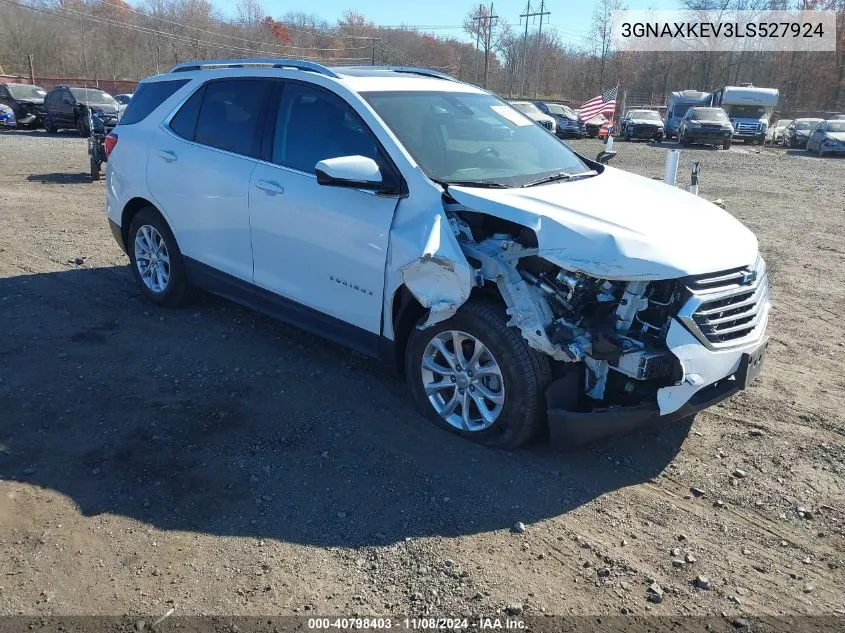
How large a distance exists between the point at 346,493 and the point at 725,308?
7.11 feet

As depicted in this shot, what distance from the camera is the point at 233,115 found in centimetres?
511

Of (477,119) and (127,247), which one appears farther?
(127,247)

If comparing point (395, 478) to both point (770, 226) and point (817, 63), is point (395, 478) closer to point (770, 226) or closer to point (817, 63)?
point (770, 226)

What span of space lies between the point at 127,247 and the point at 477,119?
11.3 feet

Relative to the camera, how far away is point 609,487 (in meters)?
3.65

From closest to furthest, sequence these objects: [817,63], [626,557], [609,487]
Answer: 1. [626,557]
2. [609,487]
3. [817,63]

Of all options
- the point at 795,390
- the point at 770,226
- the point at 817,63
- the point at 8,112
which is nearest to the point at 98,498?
the point at 795,390

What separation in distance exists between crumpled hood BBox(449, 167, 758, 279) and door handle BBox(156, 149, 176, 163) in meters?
2.71

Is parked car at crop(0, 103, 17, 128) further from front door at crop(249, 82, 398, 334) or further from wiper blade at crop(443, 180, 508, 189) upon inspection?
wiper blade at crop(443, 180, 508, 189)

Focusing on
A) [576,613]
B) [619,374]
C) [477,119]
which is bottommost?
[576,613]

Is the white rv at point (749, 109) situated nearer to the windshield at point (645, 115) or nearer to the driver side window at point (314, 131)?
the windshield at point (645, 115)

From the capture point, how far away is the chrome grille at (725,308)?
11.2 feet

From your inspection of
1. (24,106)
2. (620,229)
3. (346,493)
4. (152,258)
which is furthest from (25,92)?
(620,229)

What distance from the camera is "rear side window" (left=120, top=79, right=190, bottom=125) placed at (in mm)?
5770
